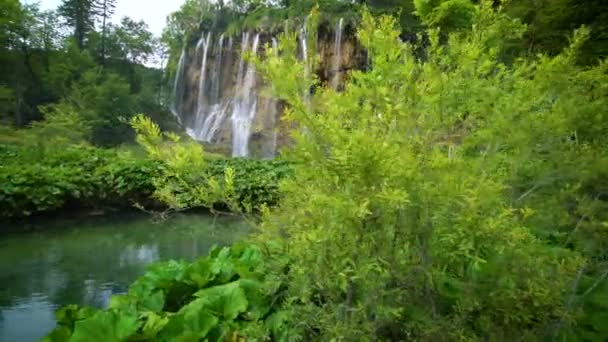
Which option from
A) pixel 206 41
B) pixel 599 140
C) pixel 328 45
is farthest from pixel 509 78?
pixel 206 41

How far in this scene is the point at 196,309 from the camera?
7.35 ft

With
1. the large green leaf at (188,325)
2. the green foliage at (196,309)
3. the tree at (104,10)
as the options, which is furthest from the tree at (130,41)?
the large green leaf at (188,325)

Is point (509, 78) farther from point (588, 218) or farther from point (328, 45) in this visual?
point (328, 45)

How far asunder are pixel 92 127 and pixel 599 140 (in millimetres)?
17109

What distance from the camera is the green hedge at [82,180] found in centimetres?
768

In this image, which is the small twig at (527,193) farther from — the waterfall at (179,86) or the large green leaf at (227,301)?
the waterfall at (179,86)

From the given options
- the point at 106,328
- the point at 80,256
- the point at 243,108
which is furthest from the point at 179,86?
the point at 106,328

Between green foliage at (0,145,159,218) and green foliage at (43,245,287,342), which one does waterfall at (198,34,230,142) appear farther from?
green foliage at (43,245,287,342)

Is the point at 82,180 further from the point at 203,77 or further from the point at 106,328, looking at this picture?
the point at 203,77

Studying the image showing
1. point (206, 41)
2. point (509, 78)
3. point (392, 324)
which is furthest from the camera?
point (206, 41)

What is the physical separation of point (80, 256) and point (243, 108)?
505 inches

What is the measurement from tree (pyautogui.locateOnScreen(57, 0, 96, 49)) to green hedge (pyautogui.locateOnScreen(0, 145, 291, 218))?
47.5 feet

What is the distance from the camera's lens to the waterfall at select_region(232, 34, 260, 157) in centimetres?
1756

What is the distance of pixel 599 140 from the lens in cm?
229
